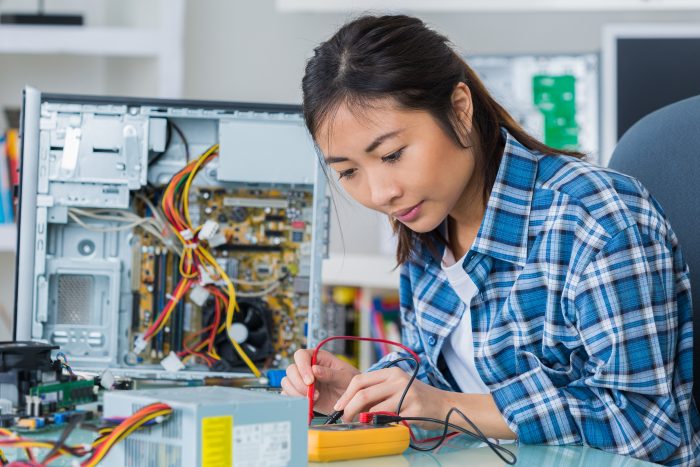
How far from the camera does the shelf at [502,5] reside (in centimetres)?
250

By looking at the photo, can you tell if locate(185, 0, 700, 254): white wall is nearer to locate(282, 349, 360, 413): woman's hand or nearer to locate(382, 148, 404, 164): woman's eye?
locate(282, 349, 360, 413): woman's hand

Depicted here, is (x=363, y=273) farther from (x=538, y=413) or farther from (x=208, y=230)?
(x=538, y=413)

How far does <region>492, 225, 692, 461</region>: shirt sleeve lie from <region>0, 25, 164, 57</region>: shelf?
68.1 inches

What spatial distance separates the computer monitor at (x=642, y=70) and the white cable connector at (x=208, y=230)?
129 cm

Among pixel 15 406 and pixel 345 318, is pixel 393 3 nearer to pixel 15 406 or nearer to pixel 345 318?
pixel 345 318

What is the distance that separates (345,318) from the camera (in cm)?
263

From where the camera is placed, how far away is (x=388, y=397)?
101 cm

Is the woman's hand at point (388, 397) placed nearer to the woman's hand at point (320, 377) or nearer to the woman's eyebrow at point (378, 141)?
the woman's hand at point (320, 377)

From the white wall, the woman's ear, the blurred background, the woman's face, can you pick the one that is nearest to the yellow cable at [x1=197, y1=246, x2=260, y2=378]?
the woman's face

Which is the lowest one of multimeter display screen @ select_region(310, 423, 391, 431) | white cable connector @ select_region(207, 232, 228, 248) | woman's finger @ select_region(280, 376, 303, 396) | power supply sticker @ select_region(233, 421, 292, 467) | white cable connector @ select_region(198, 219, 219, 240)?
multimeter display screen @ select_region(310, 423, 391, 431)

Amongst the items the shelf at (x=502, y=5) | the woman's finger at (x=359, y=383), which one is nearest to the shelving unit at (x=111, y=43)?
the shelf at (x=502, y=5)

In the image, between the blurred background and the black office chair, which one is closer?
the black office chair

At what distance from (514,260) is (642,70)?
55.8 inches

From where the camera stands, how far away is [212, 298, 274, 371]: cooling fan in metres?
1.44
